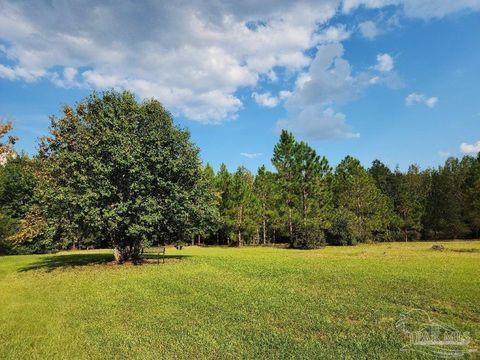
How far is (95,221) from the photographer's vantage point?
74.7 ft

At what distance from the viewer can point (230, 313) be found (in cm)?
1155

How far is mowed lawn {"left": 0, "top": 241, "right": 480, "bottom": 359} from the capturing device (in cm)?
862

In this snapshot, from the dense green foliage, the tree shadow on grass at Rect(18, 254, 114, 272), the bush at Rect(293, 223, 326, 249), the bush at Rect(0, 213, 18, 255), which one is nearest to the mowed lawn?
the dense green foliage

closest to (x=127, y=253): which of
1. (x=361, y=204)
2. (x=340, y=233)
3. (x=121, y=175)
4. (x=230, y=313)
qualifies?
(x=121, y=175)

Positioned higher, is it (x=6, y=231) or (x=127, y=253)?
(x=6, y=231)

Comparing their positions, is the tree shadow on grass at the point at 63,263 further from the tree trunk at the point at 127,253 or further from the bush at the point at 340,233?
the bush at the point at 340,233

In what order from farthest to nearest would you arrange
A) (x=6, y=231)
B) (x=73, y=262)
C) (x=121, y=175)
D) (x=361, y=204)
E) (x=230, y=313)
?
1. (x=361, y=204)
2. (x=6, y=231)
3. (x=73, y=262)
4. (x=121, y=175)
5. (x=230, y=313)

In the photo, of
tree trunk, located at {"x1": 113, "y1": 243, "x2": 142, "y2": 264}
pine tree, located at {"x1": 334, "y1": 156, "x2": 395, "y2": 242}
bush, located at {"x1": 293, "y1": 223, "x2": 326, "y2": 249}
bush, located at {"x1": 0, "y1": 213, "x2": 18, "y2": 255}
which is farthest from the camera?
pine tree, located at {"x1": 334, "y1": 156, "x2": 395, "y2": 242}

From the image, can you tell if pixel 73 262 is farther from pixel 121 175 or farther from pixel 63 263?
pixel 121 175

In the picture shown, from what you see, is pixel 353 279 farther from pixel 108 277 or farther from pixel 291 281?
pixel 108 277

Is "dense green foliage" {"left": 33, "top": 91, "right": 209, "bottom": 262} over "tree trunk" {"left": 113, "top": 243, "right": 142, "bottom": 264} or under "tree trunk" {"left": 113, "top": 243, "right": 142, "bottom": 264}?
over

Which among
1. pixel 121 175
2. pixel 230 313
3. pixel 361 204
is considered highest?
pixel 361 204

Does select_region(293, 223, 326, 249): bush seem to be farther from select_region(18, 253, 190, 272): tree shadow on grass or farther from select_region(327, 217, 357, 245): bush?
select_region(18, 253, 190, 272): tree shadow on grass

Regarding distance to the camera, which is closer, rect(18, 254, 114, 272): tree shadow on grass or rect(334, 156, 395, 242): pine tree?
rect(18, 254, 114, 272): tree shadow on grass
